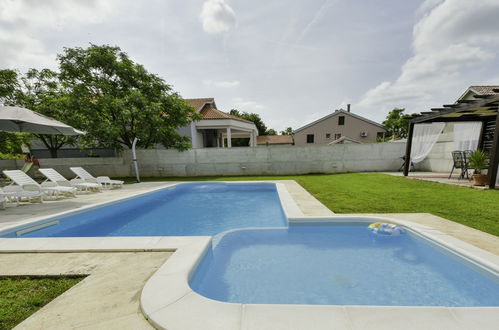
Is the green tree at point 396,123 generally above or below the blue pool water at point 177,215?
above

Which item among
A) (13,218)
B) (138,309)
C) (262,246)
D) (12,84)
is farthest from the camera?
(12,84)

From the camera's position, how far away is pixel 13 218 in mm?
4703

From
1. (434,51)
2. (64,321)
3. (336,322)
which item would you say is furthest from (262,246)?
(434,51)

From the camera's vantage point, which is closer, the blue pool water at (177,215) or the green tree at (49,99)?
the blue pool water at (177,215)

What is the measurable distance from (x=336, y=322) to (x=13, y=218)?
747 cm

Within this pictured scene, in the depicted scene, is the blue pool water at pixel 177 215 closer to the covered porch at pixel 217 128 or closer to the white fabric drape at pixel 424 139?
the covered porch at pixel 217 128

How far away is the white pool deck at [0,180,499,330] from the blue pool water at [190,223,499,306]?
0.37 metres

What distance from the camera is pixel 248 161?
13.9m

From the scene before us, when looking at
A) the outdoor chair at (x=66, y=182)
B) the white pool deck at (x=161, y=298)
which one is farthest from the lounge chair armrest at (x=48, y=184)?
the white pool deck at (x=161, y=298)

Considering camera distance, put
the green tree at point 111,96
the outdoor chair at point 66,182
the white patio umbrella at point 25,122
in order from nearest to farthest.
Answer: the white patio umbrella at point 25,122 < the outdoor chair at point 66,182 < the green tree at point 111,96

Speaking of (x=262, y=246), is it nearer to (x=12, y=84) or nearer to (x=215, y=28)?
(x=215, y=28)

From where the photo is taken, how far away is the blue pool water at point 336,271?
2631mm

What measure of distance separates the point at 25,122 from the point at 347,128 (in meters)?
32.1

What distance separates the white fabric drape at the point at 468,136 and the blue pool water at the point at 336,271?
11383 mm
